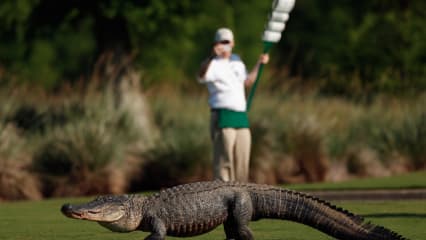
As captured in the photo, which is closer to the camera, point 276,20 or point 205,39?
point 276,20

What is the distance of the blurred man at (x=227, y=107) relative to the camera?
15867 millimetres

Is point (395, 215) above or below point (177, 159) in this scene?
above

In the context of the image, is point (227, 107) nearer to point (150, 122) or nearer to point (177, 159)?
point (177, 159)

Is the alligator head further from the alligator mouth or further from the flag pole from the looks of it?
the flag pole

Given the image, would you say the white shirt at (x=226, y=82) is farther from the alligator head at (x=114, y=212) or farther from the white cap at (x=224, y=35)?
the alligator head at (x=114, y=212)

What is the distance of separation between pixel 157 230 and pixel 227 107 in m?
6.26

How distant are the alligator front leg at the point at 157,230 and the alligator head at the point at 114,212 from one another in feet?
0.41

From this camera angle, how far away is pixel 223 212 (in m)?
10.1

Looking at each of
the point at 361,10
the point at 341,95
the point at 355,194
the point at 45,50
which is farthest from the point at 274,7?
the point at 45,50

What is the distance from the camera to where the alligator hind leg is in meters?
9.98

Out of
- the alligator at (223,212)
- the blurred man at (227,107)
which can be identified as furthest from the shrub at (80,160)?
the alligator at (223,212)

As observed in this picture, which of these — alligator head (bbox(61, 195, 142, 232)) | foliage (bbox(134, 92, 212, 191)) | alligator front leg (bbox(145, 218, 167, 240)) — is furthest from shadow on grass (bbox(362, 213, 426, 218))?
foliage (bbox(134, 92, 212, 191))

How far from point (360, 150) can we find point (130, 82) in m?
5.28

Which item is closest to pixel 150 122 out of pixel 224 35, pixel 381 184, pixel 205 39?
pixel 381 184
